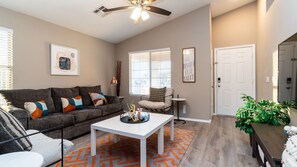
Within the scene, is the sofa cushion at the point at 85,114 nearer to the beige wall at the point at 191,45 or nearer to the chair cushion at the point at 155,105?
the chair cushion at the point at 155,105

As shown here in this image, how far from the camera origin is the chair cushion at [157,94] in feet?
13.0

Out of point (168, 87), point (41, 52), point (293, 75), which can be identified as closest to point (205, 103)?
point (168, 87)

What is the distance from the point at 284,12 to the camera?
2.09 metres

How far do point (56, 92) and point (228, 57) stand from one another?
4598 mm

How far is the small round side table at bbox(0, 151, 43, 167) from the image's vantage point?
91cm

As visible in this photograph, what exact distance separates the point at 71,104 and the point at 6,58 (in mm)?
1339

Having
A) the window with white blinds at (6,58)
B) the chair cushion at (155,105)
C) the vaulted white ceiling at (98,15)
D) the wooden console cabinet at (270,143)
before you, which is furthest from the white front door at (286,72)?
the window with white blinds at (6,58)

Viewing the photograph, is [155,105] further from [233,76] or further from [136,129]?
[233,76]

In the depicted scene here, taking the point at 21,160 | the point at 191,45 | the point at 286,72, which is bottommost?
the point at 21,160

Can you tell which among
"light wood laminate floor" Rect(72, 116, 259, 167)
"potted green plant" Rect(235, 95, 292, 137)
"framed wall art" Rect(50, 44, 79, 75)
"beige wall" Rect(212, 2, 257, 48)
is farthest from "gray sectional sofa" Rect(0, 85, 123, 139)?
"beige wall" Rect(212, 2, 257, 48)

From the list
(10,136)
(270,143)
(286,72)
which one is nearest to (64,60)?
(10,136)

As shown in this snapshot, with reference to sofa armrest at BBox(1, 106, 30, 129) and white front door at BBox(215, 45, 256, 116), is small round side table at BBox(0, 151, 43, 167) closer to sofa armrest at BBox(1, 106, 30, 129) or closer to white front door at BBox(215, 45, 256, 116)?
sofa armrest at BBox(1, 106, 30, 129)

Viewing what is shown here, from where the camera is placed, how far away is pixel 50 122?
2.39 metres

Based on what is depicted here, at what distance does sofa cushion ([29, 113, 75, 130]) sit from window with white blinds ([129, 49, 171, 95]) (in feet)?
8.01
